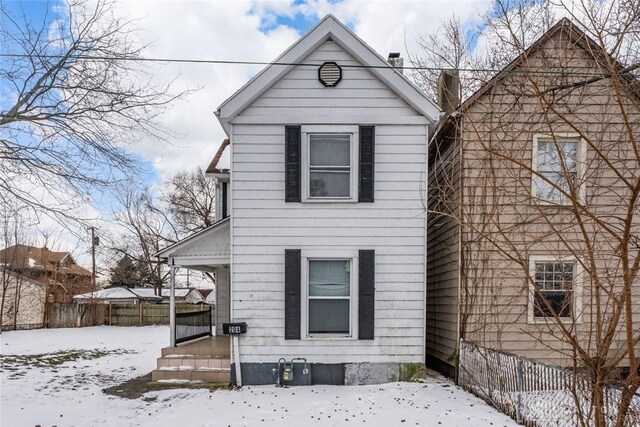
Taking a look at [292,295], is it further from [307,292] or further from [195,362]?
[195,362]

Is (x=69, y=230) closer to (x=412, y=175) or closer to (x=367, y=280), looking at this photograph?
(x=367, y=280)

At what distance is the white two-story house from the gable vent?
19 millimetres

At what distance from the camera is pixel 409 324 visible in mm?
8055

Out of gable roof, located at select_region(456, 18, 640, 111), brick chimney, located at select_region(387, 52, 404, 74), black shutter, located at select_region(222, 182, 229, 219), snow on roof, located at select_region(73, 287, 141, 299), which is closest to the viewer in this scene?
gable roof, located at select_region(456, 18, 640, 111)

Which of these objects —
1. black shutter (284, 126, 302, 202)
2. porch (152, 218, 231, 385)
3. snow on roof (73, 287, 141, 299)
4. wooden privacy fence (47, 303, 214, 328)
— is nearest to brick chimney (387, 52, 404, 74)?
black shutter (284, 126, 302, 202)

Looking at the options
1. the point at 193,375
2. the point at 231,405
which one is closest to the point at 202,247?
the point at 193,375

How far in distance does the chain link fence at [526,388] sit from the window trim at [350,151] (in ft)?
11.5

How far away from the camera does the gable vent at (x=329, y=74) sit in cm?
816

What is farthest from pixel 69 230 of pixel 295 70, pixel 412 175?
pixel 412 175

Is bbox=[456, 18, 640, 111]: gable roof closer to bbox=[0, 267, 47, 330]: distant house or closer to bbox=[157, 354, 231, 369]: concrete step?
bbox=[157, 354, 231, 369]: concrete step

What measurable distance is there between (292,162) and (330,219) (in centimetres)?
128

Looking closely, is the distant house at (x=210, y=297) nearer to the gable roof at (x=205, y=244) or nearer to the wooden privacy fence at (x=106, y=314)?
the wooden privacy fence at (x=106, y=314)

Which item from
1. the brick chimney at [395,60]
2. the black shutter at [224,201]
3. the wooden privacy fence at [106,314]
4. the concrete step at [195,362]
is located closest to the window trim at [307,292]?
the concrete step at [195,362]

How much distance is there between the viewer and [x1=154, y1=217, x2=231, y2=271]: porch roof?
8.85 meters
